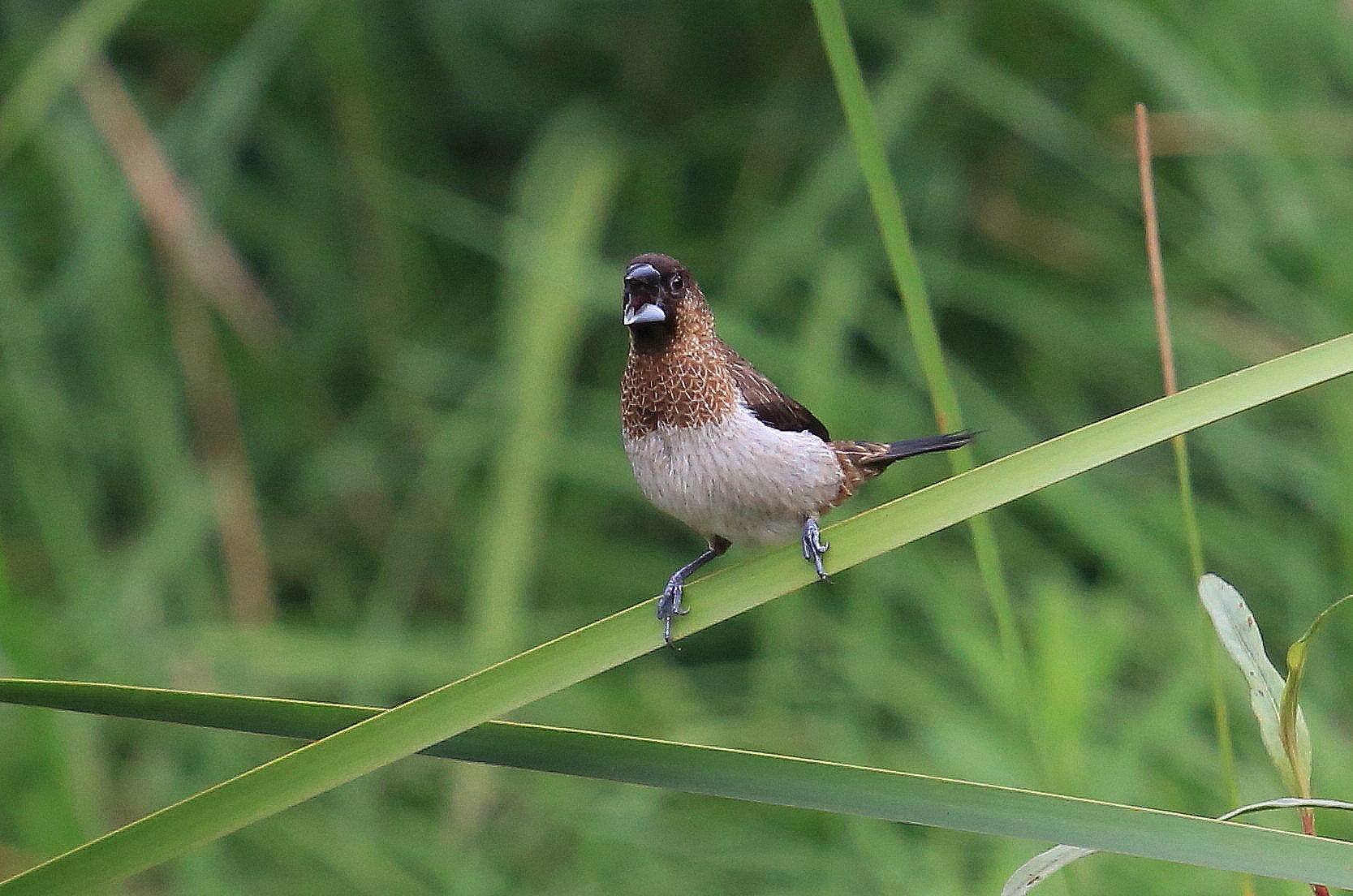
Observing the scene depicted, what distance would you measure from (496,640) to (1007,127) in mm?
1956

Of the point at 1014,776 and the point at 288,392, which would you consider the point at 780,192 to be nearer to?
the point at 288,392

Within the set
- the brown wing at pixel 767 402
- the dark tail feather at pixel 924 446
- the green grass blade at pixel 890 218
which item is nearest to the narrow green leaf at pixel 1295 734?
the green grass blade at pixel 890 218

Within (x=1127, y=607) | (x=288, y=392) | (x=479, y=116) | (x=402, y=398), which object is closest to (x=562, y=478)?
(x=402, y=398)

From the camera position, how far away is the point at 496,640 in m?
3.07

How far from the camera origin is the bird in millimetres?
1867

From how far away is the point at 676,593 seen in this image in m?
1.63

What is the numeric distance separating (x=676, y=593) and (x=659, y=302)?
0.37 meters

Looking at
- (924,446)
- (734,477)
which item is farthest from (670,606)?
(924,446)

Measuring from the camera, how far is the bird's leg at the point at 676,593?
137cm

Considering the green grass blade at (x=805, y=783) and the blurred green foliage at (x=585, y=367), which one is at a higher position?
the blurred green foliage at (x=585, y=367)

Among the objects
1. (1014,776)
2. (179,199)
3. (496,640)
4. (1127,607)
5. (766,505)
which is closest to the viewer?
(766,505)

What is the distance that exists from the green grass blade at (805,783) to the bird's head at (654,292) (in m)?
0.61

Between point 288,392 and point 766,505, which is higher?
point 288,392

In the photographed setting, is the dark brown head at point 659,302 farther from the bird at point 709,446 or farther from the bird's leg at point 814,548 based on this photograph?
the bird's leg at point 814,548
